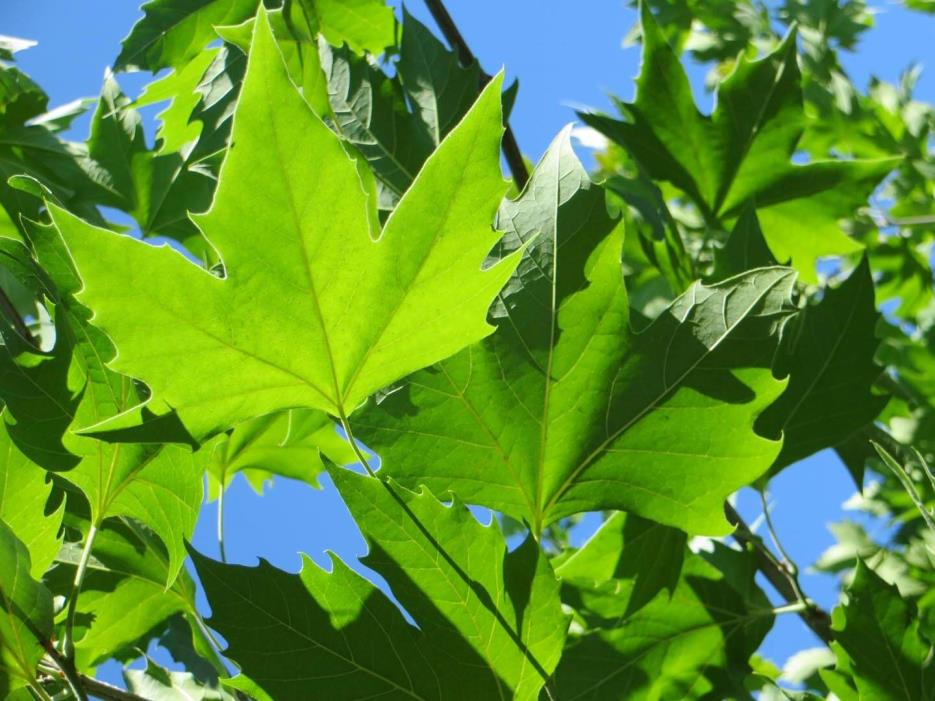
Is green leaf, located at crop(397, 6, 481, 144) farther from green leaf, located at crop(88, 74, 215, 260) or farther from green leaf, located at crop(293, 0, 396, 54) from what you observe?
green leaf, located at crop(88, 74, 215, 260)

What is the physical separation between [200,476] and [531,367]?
24 centimetres

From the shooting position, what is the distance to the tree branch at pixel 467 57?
3.30ft

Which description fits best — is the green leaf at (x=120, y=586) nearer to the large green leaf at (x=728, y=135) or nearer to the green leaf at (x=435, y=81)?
the green leaf at (x=435, y=81)

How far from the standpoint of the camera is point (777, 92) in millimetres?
1065

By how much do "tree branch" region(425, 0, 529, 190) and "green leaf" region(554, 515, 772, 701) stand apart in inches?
14.3

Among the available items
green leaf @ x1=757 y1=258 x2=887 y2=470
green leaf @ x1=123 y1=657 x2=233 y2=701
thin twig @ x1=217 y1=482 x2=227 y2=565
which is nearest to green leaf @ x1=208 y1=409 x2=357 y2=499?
thin twig @ x1=217 y1=482 x2=227 y2=565

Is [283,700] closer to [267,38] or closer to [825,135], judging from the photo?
[267,38]

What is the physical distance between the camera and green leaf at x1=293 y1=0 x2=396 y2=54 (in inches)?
43.6

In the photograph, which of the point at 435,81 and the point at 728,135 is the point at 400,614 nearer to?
the point at 435,81

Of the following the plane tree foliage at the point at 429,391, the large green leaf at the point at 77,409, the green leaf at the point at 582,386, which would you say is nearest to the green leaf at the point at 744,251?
the plane tree foliage at the point at 429,391

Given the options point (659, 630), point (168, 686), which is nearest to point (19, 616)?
point (168, 686)

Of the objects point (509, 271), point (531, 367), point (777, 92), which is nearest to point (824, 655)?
point (777, 92)

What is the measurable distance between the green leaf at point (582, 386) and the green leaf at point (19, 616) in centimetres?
22

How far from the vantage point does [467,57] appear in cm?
105
